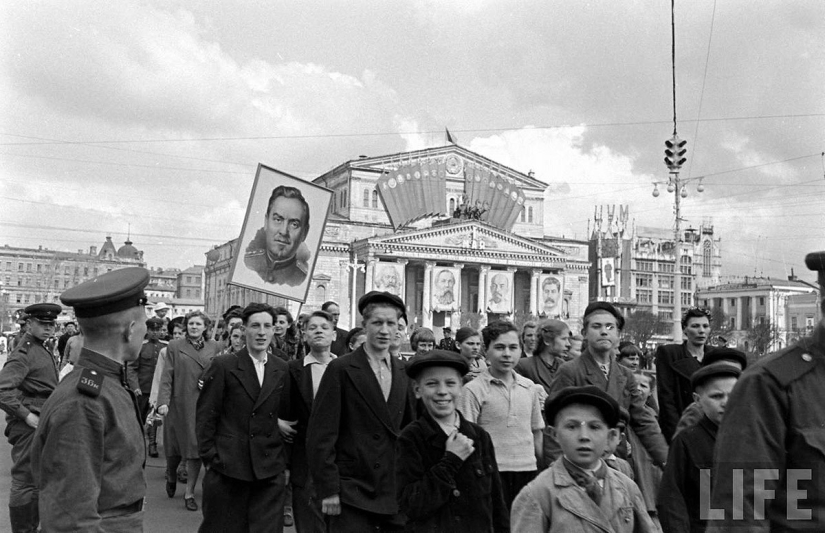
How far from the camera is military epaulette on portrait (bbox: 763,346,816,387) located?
7.38 feet

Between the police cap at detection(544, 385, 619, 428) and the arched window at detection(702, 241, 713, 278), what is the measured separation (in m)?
110

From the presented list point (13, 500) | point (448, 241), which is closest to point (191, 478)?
point (13, 500)

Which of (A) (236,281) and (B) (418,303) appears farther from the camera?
(B) (418,303)

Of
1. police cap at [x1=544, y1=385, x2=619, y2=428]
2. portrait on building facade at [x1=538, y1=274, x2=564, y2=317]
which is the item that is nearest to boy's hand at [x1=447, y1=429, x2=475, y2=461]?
police cap at [x1=544, y1=385, x2=619, y2=428]

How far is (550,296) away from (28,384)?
69.3m

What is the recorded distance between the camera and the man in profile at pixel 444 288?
68562 mm

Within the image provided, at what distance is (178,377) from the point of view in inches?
366

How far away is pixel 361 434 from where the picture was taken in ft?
16.2

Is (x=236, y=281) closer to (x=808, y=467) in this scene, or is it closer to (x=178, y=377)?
(x=178, y=377)

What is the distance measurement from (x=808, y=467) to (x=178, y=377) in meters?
8.12

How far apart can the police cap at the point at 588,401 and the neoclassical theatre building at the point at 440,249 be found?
5892 cm

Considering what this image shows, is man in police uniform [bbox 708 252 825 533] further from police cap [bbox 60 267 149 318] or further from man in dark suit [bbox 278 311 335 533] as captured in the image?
man in dark suit [bbox 278 311 335 533]

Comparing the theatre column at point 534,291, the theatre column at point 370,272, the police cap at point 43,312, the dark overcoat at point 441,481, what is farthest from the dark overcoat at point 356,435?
the theatre column at point 534,291

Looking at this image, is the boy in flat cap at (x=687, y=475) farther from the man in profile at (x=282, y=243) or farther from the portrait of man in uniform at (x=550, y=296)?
the portrait of man in uniform at (x=550, y=296)
